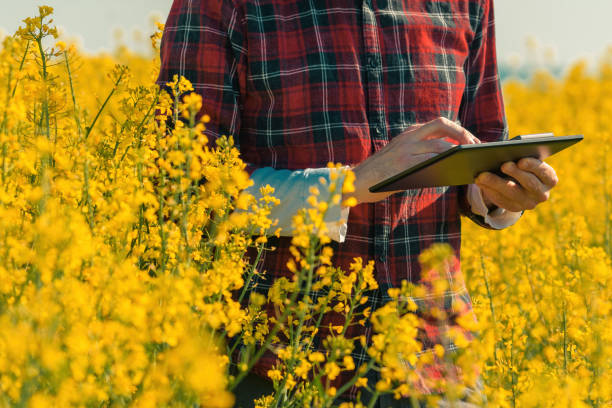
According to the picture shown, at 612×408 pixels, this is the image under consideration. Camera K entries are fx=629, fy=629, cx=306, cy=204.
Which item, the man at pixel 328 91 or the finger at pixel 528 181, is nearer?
the finger at pixel 528 181

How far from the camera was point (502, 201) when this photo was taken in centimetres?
178

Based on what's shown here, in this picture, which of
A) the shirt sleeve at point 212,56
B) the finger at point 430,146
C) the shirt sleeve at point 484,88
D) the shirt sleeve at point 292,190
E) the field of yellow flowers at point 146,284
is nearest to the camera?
the field of yellow flowers at point 146,284

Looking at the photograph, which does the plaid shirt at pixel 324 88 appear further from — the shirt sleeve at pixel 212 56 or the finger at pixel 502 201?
the finger at pixel 502 201

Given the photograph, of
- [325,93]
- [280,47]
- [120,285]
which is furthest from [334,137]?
[120,285]

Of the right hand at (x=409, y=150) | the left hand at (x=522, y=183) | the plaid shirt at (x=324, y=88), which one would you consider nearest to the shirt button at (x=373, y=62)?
the plaid shirt at (x=324, y=88)

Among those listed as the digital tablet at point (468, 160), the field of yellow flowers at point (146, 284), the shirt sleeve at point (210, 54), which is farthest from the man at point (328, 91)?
the field of yellow flowers at point (146, 284)

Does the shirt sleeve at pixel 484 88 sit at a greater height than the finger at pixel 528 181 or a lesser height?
greater

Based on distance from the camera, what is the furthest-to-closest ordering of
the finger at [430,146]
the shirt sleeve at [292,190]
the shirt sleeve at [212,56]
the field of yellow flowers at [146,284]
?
the shirt sleeve at [212,56] → the shirt sleeve at [292,190] → the finger at [430,146] → the field of yellow flowers at [146,284]

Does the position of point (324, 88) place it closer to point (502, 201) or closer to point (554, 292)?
point (502, 201)

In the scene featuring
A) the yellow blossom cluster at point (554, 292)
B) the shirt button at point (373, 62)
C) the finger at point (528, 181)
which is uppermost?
the shirt button at point (373, 62)

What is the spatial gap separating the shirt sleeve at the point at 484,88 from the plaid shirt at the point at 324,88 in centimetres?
29

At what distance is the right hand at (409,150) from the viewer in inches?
58.3

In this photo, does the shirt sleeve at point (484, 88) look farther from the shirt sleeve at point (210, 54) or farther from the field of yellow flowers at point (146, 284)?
the shirt sleeve at point (210, 54)

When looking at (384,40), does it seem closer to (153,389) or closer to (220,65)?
(220,65)
